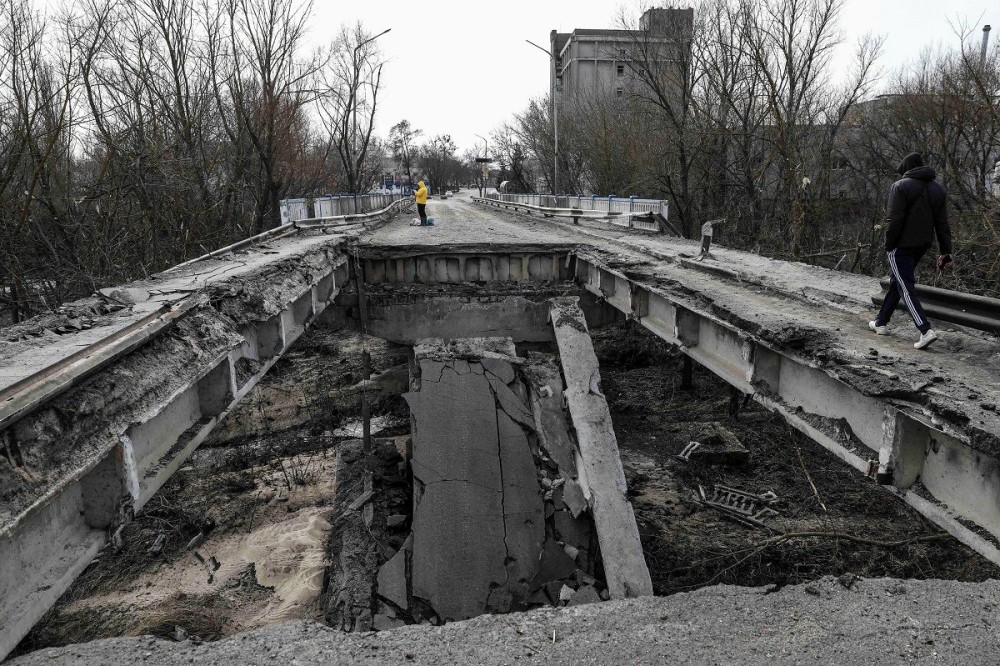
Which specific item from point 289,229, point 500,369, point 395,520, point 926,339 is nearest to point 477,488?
point 395,520

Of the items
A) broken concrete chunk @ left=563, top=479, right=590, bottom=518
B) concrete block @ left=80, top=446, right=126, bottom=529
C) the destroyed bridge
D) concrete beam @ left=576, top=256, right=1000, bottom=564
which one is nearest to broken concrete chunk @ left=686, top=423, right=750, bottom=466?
the destroyed bridge

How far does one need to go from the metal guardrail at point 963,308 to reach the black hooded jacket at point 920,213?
68 centimetres

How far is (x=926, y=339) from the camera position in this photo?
16.6ft

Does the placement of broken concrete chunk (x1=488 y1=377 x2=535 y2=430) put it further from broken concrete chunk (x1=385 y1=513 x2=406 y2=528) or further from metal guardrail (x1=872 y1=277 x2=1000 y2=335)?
metal guardrail (x1=872 y1=277 x2=1000 y2=335)

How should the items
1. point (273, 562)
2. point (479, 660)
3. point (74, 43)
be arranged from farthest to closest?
point (74, 43) → point (273, 562) → point (479, 660)

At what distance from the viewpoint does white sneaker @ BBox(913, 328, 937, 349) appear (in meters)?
5.05

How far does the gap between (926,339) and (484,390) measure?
5.63 m

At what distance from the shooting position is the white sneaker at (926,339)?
505cm

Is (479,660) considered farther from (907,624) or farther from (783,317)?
(783,317)

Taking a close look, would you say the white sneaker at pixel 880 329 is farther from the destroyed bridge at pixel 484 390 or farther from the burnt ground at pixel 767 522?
the burnt ground at pixel 767 522

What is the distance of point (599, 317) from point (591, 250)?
1.47 meters

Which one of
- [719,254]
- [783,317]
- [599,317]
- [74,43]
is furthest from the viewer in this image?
[599,317]

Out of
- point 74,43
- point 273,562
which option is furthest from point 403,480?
point 74,43

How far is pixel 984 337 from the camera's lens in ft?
17.7
